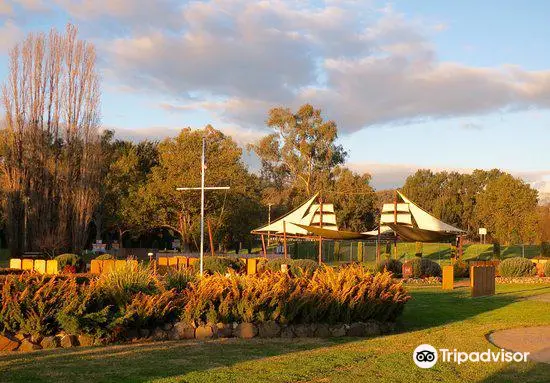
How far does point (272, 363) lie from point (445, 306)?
8655 millimetres

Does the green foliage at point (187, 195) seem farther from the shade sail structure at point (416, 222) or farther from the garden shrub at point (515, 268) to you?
the garden shrub at point (515, 268)

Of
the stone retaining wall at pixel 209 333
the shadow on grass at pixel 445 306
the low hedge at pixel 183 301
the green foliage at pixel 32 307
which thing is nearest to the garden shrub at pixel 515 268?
the shadow on grass at pixel 445 306

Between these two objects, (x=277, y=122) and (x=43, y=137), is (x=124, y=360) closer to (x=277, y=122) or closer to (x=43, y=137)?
(x=43, y=137)

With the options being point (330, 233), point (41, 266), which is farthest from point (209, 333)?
point (330, 233)

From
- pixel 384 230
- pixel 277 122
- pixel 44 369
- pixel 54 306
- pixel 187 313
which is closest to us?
pixel 44 369

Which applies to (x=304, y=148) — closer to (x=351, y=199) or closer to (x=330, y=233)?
(x=351, y=199)

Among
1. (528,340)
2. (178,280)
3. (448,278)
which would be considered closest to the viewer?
(528,340)

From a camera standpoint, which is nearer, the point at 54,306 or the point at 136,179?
the point at 54,306

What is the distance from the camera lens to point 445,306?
1611 centimetres

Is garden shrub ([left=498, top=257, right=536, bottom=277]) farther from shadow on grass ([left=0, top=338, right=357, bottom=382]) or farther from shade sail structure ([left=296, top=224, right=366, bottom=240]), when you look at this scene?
shadow on grass ([left=0, top=338, right=357, bottom=382])

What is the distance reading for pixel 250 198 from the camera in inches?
2127

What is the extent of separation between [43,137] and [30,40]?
17.8 ft

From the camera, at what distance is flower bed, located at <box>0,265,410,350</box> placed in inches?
399

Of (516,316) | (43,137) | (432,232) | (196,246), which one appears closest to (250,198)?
(196,246)
